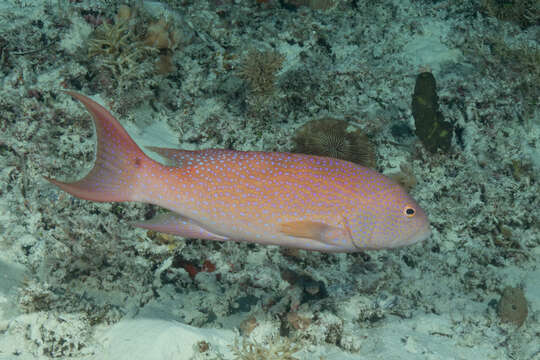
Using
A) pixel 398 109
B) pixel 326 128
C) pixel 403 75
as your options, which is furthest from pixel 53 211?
pixel 403 75

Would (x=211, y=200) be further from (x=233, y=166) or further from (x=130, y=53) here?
(x=130, y=53)

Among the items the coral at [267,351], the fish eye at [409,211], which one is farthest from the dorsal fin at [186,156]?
the coral at [267,351]

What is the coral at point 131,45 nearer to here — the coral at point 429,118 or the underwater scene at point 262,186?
the underwater scene at point 262,186

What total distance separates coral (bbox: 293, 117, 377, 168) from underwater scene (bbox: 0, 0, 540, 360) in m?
0.02

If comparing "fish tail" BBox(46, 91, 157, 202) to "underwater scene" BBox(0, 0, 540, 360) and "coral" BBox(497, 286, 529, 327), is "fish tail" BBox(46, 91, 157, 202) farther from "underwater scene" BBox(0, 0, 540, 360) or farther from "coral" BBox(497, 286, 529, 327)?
"coral" BBox(497, 286, 529, 327)

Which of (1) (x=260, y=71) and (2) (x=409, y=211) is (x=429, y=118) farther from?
(2) (x=409, y=211)

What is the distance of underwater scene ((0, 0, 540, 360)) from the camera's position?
2.80 m

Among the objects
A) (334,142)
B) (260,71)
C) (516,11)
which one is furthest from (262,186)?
(516,11)

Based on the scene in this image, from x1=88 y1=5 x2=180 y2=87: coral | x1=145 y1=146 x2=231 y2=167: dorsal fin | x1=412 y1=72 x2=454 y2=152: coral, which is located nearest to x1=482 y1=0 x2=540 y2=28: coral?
x1=412 y1=72 x2=454 y2=152: coral

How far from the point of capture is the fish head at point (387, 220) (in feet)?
9.15

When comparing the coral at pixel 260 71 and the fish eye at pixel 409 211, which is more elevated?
the coral at pixel 260 71

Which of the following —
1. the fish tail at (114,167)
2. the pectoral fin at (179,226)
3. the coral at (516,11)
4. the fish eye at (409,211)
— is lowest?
the pectoral fin at (179,226)

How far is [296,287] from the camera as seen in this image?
3852 mm

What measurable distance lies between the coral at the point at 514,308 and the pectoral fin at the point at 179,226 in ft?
11.2
